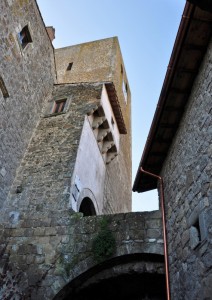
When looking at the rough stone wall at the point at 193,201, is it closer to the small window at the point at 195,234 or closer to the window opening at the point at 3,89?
the small window at the point at 195,234

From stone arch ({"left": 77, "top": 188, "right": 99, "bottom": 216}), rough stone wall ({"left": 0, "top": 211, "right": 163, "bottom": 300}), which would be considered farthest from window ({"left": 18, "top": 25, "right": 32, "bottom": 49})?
rough stone wall ({"left": 0, "top": 211, "right": 163, "bottom": 300})

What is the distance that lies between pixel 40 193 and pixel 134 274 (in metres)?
2.92

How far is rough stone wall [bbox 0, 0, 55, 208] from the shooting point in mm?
7035

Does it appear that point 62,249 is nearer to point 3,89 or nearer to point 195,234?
point 195,234

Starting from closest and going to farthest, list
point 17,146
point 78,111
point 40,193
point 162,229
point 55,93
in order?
point 162,229, point 40,193, point 17,146, point 78,111, point 55,93

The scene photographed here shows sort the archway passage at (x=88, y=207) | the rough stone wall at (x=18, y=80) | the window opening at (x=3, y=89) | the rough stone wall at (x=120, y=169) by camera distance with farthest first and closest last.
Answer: the rough stone wall at (x=120, y=169), the archway passage at (x=88, y=207), the rough stone wall at (x=18, y=80), the window opening at (x=3, y=89)

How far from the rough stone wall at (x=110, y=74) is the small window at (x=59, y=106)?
283 cm

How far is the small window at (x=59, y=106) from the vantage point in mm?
9634

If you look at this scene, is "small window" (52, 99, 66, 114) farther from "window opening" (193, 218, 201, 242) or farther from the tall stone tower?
"window opening" (193, 218, 201, 242)

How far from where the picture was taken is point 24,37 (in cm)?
809

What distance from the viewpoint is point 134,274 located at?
5574 millimetres

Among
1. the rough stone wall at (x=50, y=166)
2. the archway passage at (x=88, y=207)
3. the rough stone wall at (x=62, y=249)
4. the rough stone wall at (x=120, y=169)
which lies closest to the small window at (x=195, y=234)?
the rough stone wall at (x=62, y=249)

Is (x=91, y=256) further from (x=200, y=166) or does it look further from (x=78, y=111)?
(x=78, y=111)

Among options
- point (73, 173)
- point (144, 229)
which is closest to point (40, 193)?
point (73, 173)
